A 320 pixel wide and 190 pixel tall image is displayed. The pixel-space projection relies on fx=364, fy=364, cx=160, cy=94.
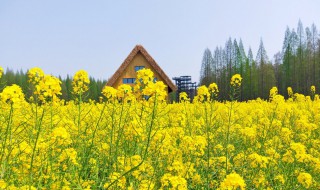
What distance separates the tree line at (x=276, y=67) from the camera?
1300 inches

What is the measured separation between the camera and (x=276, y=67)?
38.1 m

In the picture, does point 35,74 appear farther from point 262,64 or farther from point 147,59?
point 262,64

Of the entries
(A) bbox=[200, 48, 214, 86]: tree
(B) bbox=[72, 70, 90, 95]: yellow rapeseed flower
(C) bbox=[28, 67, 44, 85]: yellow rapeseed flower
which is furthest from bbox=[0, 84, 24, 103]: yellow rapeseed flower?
(A) bbox=[200, 48, 214, 86]: tree

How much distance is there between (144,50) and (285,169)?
16731 mm

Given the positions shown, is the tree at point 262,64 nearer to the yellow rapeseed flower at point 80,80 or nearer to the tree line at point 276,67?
the tree line at point 276,67

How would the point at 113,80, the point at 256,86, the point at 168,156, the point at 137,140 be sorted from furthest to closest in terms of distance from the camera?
the point at 256,86 → the point at 113,80 → the point at 168,156 → the point at 137,140

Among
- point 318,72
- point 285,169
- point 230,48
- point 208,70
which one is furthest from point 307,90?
point 285,169

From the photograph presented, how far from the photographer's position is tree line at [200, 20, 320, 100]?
3303cm

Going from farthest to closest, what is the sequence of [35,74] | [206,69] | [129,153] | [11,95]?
1. [206,69]
2. [129,153]
3. [35,74]
4. [11,95]

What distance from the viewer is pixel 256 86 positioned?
36.1 meters

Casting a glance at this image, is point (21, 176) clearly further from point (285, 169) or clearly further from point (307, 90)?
point (307, 90)

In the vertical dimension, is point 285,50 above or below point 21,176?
above

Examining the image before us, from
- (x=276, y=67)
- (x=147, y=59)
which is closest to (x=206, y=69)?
(x=276, y=67)

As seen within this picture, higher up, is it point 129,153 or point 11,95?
point 11,95
